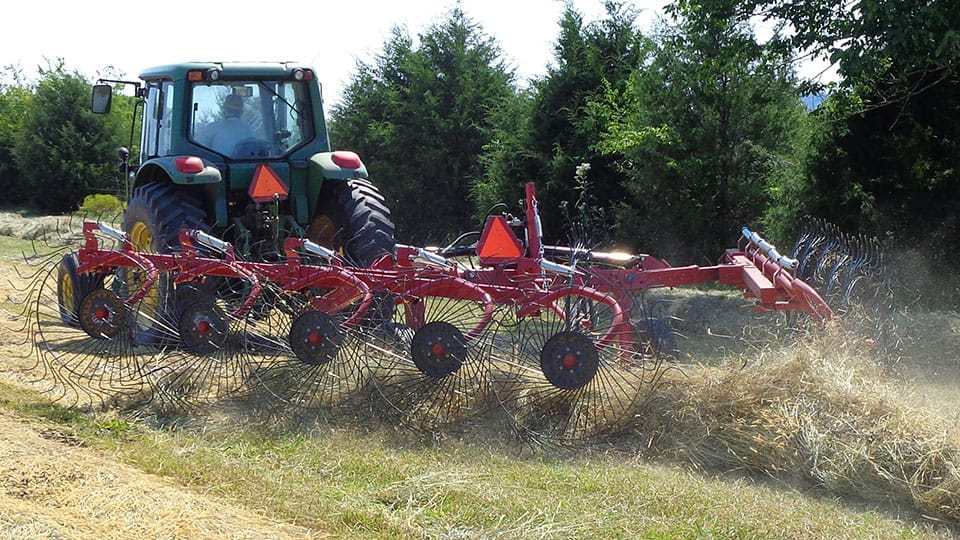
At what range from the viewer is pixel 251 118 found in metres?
7.35

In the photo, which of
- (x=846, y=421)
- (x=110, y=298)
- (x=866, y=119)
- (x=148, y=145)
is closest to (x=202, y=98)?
(x=148, y=145)

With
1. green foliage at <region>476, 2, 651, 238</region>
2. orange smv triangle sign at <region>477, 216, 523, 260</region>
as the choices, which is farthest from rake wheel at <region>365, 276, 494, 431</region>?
green foliage at <region>476, 2, 651, 238</region>

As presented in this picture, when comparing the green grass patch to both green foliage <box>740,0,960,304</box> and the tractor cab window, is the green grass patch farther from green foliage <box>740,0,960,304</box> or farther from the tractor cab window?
green foliage <box>740,0,960,304</box>

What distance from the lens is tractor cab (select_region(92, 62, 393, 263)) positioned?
266 inches

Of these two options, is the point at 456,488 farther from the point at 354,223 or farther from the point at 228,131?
the point at 228,131

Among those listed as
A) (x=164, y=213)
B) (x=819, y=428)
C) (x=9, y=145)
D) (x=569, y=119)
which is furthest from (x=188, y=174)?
(x=9, y=145)

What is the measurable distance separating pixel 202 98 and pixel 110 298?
223cm

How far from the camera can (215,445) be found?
4.46 meters

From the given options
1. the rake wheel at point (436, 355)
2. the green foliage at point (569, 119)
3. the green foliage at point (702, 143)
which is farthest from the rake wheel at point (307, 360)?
the green foliage at point (569, 119)

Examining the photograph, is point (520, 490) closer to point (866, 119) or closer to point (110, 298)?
point (110, 298)

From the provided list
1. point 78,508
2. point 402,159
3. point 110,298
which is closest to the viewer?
point 78,508

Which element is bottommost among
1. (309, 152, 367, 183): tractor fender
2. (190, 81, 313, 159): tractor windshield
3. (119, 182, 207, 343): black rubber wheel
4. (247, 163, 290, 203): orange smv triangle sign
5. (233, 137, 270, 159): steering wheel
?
(119, 182, 207, 343): black rubber wheel

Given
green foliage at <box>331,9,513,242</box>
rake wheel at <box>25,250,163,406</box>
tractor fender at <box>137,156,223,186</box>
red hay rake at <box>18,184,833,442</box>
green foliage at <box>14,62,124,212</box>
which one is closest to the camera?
red hay rake at <box>18,184,833,442</box>

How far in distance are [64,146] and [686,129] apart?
13.2 metres
